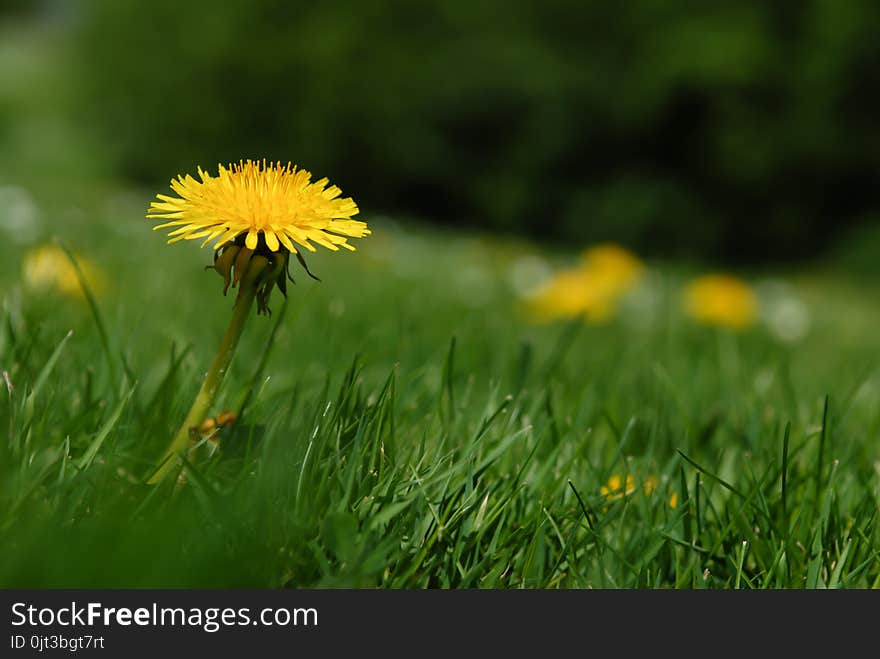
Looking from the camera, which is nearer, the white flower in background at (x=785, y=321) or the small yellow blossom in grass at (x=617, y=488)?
the small yellow blossom in grass at (x=617, y=488)

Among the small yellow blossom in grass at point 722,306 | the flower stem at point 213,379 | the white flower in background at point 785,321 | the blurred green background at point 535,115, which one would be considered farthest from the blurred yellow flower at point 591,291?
the blurred green background at point 535,115

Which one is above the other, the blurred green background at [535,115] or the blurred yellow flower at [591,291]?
the blurred green background at [535,115]

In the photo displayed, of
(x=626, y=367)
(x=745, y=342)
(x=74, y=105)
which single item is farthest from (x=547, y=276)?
(x=74, y=105)

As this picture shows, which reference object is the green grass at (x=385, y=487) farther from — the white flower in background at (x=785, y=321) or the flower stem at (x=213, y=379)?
A: the white flower in background at (x=785, y=321)

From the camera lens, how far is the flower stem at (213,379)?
2.69 ft

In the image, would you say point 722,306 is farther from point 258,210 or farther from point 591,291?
point 258,210

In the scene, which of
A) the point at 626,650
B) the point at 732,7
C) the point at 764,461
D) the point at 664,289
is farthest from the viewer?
the point at 732,7

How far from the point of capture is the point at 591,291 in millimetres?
3025

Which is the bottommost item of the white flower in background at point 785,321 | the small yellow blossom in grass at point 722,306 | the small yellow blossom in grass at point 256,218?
the small yellow blossom in grass at point 256,218

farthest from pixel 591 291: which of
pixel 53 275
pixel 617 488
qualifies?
pixel 617 488

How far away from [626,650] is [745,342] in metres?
2.58

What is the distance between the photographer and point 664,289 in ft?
16.9

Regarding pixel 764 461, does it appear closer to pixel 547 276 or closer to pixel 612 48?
pixel 547 276

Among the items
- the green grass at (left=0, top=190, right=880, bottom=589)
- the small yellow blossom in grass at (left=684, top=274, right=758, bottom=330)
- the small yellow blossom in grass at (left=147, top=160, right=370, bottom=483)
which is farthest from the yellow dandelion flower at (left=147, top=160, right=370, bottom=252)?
the small yellow blossom in grass at (left=684, top=274, right=758, bottom=330)
